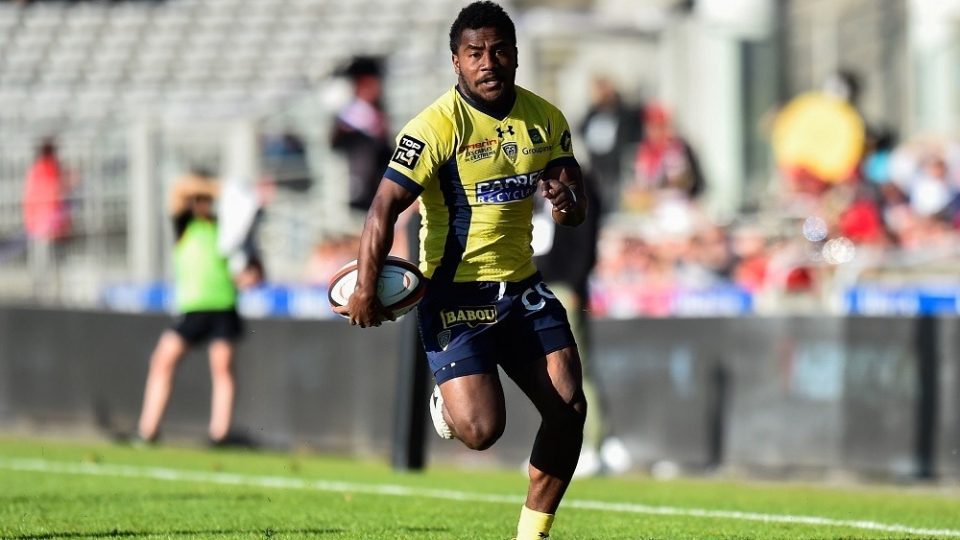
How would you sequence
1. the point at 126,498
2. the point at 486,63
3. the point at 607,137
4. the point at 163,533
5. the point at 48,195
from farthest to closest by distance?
the point at 48,195 → the point at 607,137 → the point at 126,498 → the point at 163,533 → the point at 486,63

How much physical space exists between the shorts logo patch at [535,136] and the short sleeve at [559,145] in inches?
2.7

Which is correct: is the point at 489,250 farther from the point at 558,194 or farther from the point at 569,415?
the point at 569,415

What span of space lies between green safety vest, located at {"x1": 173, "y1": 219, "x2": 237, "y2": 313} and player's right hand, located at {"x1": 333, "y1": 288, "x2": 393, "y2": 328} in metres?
8.28

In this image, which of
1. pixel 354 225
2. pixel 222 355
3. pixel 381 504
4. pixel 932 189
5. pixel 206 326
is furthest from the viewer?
pixel 354 225

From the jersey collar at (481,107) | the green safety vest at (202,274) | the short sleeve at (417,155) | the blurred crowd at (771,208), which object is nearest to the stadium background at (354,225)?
the blurred crowd at (771,208)

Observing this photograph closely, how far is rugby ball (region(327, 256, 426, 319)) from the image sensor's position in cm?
701

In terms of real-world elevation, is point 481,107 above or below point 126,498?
above

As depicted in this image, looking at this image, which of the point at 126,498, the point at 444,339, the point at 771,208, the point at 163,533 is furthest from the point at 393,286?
the point at 771,208

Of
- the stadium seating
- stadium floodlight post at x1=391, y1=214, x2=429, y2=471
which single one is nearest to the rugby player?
stadium floodlight post at x1=391, y1=214, x2=429, y2=471

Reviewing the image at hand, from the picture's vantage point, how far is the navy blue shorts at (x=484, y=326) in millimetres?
7188

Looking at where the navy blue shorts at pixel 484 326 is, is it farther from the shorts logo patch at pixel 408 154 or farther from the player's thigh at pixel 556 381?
the shorts logo patch at pixel 408 154

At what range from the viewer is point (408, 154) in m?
6.91

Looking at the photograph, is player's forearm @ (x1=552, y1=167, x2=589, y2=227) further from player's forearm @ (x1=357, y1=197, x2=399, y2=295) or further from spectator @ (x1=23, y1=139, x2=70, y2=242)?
spectator @ (x1=23, y1=139, x2=70, y2=242)

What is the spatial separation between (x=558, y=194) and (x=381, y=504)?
3252 millimetres
